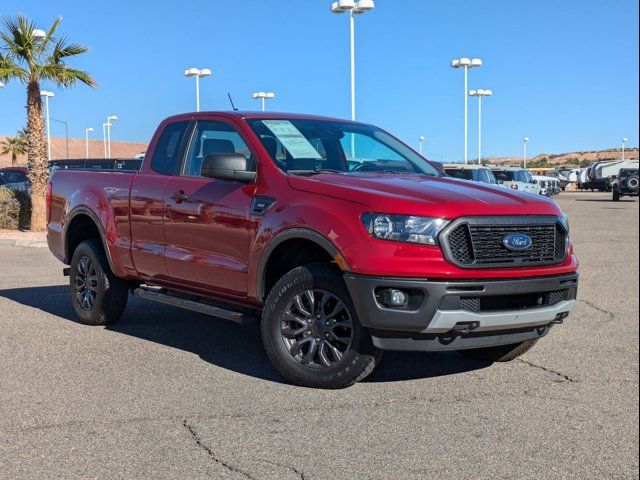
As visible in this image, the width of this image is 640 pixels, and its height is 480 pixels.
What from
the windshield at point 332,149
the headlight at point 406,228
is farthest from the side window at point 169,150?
the headlight at point 406,228

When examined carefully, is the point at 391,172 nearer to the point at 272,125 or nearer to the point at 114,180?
the point at 272,125

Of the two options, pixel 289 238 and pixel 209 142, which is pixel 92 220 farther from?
pixel 289 238

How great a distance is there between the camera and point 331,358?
5418 mm

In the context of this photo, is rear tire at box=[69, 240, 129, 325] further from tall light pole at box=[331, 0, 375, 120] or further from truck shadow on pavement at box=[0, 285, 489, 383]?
tall light pole at box=[331, 0, 375, 120]

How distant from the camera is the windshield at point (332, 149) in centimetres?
616

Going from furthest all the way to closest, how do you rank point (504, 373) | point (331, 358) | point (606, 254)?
point (606, 254)
point (504, 373)
point (331, 358)

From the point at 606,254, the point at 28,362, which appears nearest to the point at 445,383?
the point at 28,362

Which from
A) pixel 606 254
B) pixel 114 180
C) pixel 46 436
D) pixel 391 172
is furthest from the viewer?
pixel 606 254

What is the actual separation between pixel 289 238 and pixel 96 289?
9.84 ft

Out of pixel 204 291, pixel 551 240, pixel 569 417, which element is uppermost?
pixel 551 240

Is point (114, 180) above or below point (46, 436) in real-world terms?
above

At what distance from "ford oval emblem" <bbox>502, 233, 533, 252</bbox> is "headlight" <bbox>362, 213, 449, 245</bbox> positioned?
459mm

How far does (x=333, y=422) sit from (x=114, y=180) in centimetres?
377

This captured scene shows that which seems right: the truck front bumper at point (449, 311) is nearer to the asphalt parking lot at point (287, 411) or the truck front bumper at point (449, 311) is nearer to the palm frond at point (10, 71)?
the asphalt parking lot at point (287, 411)
